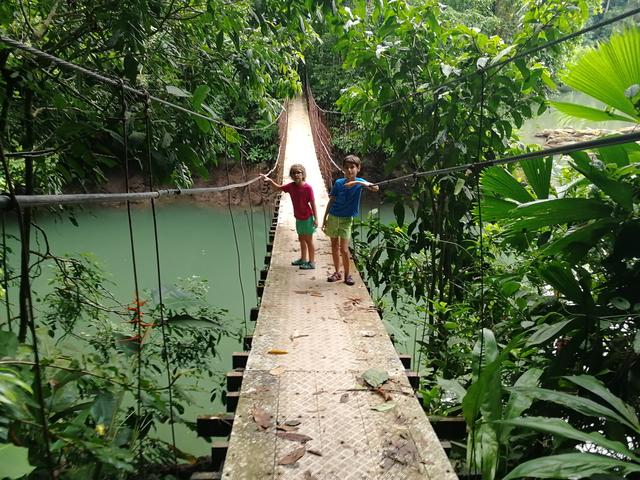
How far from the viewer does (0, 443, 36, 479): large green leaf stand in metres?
0.49

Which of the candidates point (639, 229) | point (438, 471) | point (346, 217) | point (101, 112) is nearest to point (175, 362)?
point (346, 217)

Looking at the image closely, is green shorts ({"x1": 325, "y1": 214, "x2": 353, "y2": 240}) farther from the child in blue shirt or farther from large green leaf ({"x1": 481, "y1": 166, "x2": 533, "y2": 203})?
large green leaf ({"x1": 481, "y1": 166, "x2": 533, "y2": 203})

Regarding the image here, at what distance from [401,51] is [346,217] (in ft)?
2.92

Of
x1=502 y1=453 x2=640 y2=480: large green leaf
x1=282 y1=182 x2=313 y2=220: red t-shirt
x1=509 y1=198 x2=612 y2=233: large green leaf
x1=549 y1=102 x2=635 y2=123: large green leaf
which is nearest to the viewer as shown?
x1=502 y1=453 x2=640 y2=480: large green leaf

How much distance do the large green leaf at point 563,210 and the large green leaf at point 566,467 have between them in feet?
1.65

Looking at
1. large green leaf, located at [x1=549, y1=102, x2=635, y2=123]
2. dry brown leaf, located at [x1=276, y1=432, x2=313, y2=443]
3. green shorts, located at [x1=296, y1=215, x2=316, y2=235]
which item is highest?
large green leaf, located at [x1=549, y1=102, x2=635, y2=123]

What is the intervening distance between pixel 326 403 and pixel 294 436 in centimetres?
16

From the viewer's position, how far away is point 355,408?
3.83ft

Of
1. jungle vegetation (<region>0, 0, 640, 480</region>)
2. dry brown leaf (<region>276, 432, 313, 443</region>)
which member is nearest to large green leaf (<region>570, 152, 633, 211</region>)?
jungle vegetation (<region>0, 0, 640, 480</region>)

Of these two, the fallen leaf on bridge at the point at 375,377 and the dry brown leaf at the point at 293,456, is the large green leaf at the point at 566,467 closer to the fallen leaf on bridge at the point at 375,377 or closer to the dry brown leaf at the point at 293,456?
the dry brown leaf at the point at 293,456

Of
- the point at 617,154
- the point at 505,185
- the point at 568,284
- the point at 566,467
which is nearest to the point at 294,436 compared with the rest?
the point at 566,467

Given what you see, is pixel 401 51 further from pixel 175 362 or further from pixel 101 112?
pixel 175 362

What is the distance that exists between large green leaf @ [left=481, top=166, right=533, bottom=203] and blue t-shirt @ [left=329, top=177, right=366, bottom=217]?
37.9 inches

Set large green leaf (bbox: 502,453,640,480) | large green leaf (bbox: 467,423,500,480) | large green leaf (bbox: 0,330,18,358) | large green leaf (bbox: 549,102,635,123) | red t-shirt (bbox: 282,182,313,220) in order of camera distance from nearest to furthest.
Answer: large green leaf (bbox: 502,453,640,480), large green leaf (bbox: 0,330,18,358), large green leaf (bbox: 467,423,500,480), large green leaf (bbox: 549,102,635,123), red t-shirt (bbox: 282,182,313,220)
